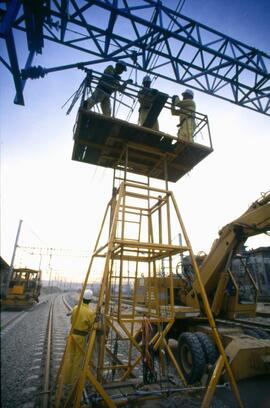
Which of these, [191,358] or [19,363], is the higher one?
[191,358]

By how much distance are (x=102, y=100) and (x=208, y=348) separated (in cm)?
619

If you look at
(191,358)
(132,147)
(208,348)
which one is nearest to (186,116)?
(132,147)

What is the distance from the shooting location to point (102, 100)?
5223mm

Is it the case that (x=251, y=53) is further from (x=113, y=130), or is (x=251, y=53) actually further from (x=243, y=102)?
(x=113, y=130)

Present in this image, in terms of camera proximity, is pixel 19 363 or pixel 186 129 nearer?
pixel 186 129

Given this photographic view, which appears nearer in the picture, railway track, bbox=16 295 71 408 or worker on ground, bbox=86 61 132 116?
railway track, bbox=16 295 71 408

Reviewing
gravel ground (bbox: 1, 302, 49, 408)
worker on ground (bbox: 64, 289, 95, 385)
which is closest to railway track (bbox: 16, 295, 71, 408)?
gravel ground (bbox: 1, 302, 49, 408)

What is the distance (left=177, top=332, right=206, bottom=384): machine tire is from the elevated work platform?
413cm

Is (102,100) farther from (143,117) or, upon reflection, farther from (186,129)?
(186,129)

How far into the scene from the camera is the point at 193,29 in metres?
6.83

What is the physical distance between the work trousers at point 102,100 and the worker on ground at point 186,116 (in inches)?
62.0

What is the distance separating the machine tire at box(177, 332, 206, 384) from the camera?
4832 millimetres

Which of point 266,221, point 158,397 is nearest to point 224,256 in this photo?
point 266,221

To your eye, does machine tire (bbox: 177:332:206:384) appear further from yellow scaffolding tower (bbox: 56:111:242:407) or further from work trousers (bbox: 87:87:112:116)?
work trousers (bbox: 87:87:112:116)
